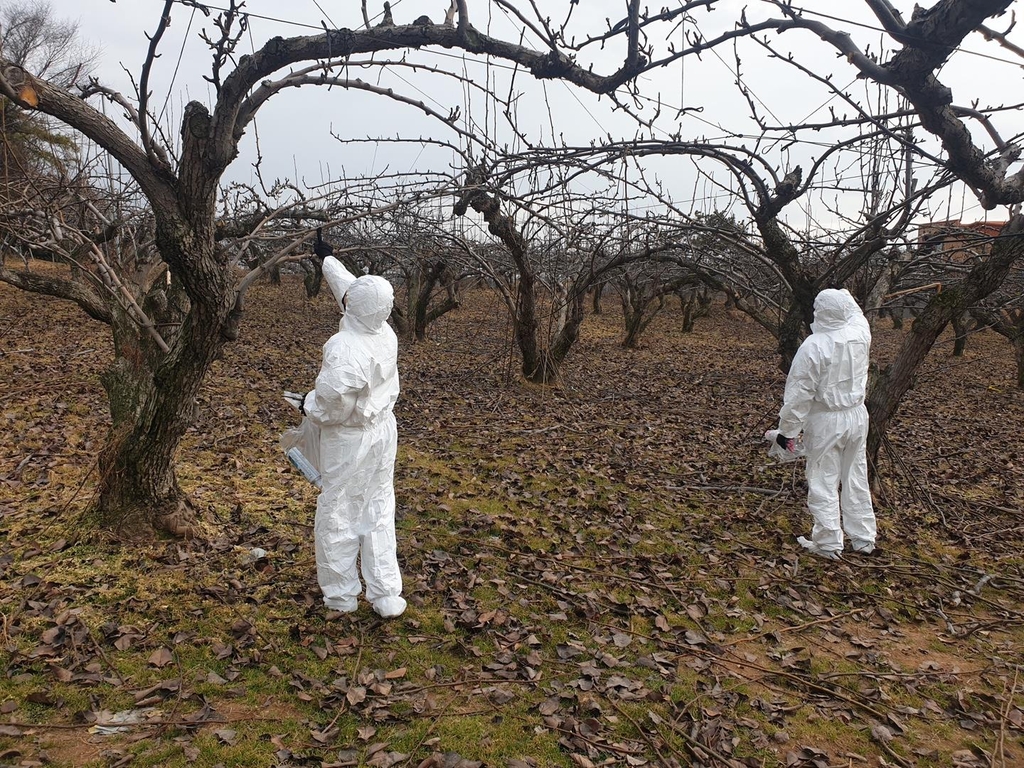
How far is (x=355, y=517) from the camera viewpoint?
3689 mm

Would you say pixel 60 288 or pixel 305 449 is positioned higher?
pixel 60 288

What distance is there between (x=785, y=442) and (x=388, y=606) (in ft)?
10.6

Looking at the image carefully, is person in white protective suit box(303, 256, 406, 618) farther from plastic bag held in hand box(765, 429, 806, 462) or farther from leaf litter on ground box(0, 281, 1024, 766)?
plastic bag held in hand box(765, 429, 806, 462)

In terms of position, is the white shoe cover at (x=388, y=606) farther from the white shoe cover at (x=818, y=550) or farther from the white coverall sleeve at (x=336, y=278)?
the white shoe cover at (x=818, y=550)

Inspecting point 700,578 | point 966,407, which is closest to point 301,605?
point 700,578

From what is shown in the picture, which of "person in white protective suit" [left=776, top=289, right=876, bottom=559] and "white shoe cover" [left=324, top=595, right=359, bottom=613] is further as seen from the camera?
"person in white protective suit" [left=776, top=289, right=876, bottom=559]

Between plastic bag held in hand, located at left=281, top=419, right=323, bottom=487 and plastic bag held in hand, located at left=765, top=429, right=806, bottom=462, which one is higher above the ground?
plastic bag held in hand, located at left=281, top=419, right=323, bottom=487

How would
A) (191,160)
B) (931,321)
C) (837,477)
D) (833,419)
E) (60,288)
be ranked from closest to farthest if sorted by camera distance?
1. (191,160)
2. (833,419)
3. (837,477)
4. (931,321)
5. (60,288)

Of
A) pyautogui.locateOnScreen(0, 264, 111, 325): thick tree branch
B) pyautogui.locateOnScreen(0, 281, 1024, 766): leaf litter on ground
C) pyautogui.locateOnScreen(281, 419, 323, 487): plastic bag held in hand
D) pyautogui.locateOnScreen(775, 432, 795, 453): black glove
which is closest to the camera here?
pyautogui.locateOnScreen(0, 281, 1024, 766): leaf litter on ground

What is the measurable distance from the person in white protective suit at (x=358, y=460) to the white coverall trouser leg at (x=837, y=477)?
125 inches

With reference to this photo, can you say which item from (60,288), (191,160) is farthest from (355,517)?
(60,288)

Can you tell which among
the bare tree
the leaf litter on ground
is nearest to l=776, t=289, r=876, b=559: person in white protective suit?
the leaf litter on ground

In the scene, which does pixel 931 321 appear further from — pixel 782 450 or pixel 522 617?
pixel 522 617

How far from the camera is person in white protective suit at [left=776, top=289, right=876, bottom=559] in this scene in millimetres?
4930
